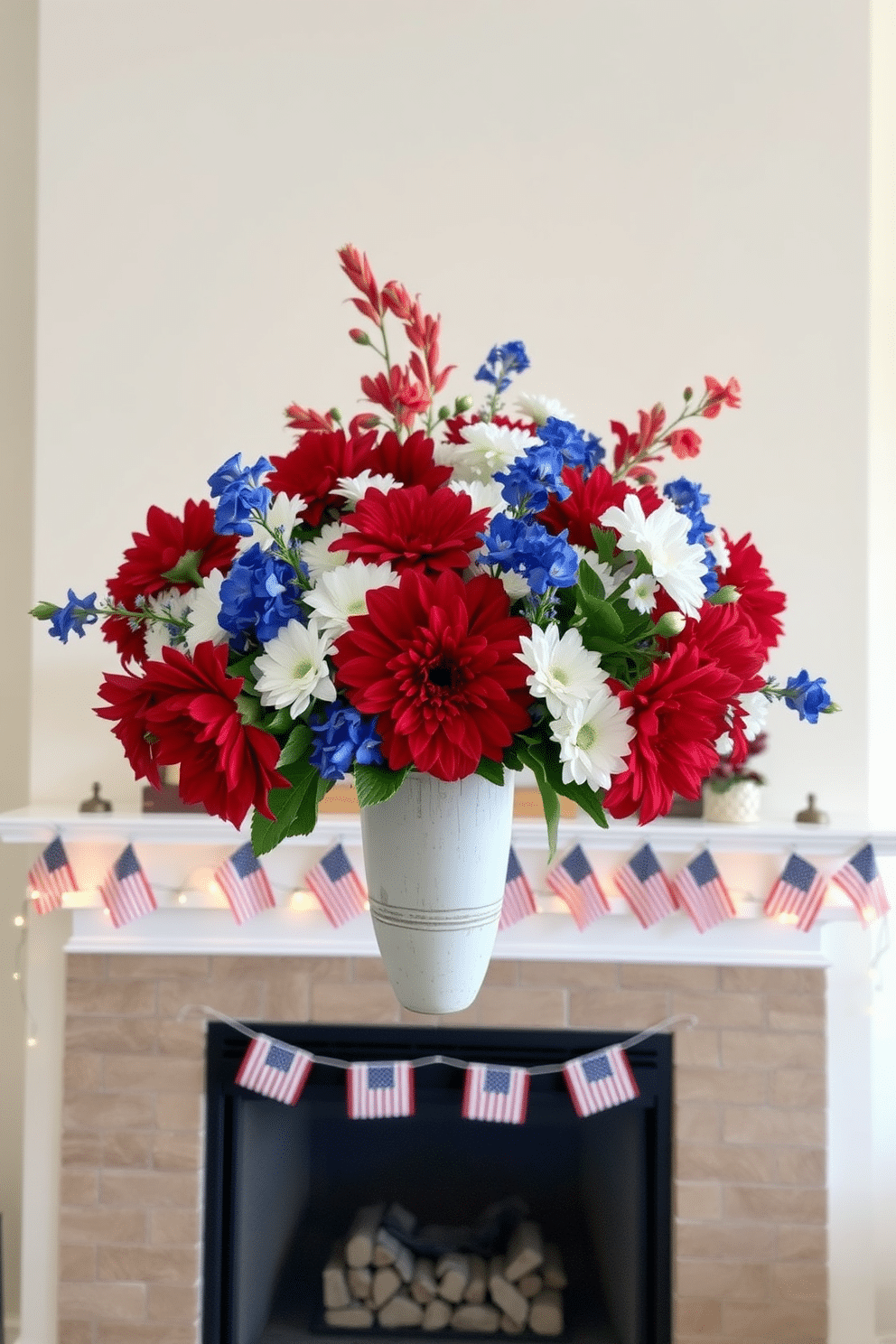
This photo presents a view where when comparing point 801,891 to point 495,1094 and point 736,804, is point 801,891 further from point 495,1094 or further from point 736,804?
point 495,1094

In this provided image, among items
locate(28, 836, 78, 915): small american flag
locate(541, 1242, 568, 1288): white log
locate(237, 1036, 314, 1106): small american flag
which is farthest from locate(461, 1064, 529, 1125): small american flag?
locate(28, 836, 78, 915): small american flag

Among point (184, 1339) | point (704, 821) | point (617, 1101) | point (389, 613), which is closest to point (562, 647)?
point (389, 613)

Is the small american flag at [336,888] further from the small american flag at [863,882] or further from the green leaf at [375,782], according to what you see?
the green leaf at [375,782]

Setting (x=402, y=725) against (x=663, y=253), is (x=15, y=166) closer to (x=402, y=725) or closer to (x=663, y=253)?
(x=663, y=253)

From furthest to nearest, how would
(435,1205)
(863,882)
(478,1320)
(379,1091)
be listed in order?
(435,1205) → (478,1320) → (379,1091) → (863,882)

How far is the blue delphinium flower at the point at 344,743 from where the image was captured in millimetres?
463

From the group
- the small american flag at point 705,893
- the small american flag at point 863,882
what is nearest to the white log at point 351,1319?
the small american flag at point 705,893

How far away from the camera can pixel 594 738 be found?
47cm

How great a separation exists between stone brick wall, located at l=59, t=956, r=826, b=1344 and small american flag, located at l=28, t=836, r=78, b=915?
15 cm

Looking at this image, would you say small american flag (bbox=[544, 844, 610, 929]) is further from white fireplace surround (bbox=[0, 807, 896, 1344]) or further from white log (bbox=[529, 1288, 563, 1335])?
white log (bbox=[529, 1288, 563, 1335])

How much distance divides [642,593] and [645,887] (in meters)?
Answer: 1.68

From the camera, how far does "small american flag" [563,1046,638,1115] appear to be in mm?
2104

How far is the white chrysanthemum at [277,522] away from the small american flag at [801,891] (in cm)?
178

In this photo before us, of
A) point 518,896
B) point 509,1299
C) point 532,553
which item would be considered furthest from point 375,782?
point 509,1299
